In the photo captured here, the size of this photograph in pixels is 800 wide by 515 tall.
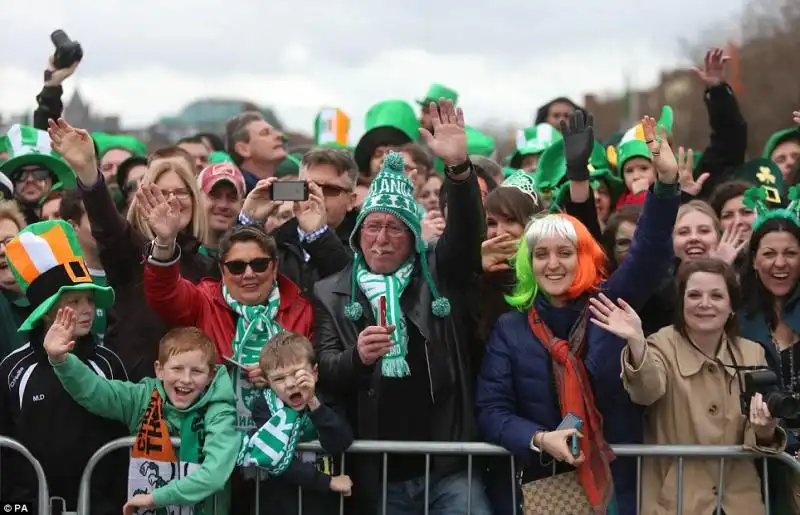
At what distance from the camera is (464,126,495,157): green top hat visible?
1027cm

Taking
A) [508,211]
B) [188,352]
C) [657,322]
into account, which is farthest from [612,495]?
[188,352]

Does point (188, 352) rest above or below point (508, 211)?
below

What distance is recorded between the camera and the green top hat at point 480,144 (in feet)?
33.7

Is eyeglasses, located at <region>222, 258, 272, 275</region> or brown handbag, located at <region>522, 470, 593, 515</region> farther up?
eyeglasses, located at <region>222, 258, 272, 275</region>

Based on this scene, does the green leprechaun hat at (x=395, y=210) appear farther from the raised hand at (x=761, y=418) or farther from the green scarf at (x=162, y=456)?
the raised hand at (x=761, y=418)

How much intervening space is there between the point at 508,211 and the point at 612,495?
1.44 m

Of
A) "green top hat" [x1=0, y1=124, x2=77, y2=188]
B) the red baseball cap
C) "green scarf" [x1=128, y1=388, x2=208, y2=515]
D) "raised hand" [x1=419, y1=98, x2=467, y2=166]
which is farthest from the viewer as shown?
"green top hat" [x1=0, y1=124, x2=77, y2=188]

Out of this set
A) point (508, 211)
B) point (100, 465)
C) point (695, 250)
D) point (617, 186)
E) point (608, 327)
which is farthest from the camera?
point (617, 186)

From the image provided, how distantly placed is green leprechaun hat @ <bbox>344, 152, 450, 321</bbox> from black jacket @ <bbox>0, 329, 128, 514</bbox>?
1.24 meters

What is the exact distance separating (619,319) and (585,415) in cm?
44

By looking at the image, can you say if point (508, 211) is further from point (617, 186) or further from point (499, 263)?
point (617, 186)

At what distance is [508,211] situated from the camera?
603 centimetres

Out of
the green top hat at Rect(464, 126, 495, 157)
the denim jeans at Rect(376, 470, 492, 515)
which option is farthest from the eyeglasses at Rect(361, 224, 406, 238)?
the green top hat at Rect(464, 126, 495, 157)

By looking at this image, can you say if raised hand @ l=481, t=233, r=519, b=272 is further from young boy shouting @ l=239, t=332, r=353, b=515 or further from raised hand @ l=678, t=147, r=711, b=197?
raised hand @ l=678, t=147, r=711, b=197
